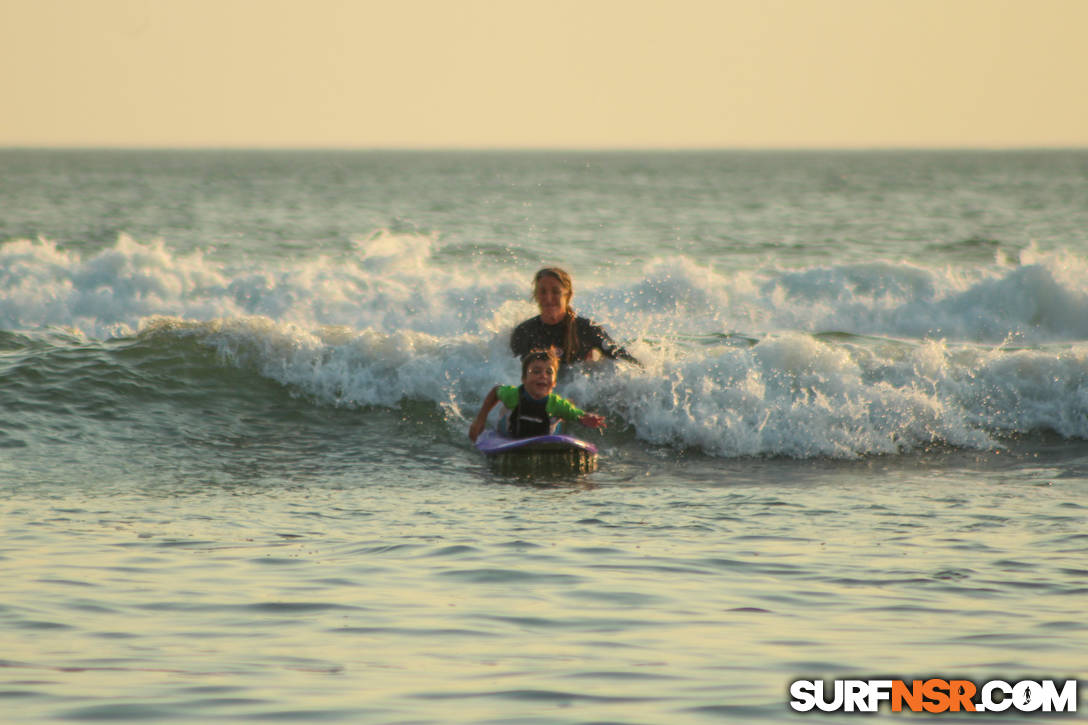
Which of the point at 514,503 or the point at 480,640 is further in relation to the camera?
the point at 514,503

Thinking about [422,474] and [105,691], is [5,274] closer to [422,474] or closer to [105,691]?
[422,474]

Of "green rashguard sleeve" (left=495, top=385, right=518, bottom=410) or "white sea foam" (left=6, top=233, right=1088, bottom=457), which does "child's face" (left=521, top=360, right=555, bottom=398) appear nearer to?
"green rashguard sleeve" (left=495, top=385, right=518, bottom=410)

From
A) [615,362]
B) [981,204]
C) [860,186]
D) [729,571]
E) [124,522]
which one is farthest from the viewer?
[860,186]

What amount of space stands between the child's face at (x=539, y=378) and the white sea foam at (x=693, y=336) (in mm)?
2100

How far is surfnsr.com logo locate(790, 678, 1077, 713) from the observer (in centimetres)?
494

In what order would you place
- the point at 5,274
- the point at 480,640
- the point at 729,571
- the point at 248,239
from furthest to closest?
1. the point at 248,239
2. the point at 5,274
3. the point at 729,571
4. the point at 480,640

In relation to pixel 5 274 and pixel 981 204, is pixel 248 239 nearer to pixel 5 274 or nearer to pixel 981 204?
pixel 5 274

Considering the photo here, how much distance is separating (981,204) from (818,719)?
164 ft

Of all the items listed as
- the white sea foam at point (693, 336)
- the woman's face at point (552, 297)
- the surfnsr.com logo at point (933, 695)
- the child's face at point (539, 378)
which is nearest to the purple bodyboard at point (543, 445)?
the child's face at point (539, 378)

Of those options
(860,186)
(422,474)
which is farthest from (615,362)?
(860,186)

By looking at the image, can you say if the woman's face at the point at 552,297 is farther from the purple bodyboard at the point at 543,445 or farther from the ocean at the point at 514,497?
the purple bodyboard at the point at 543,445

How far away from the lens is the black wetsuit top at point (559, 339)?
12.0 m

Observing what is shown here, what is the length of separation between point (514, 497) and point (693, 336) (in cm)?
671

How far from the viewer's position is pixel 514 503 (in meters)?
9.38
